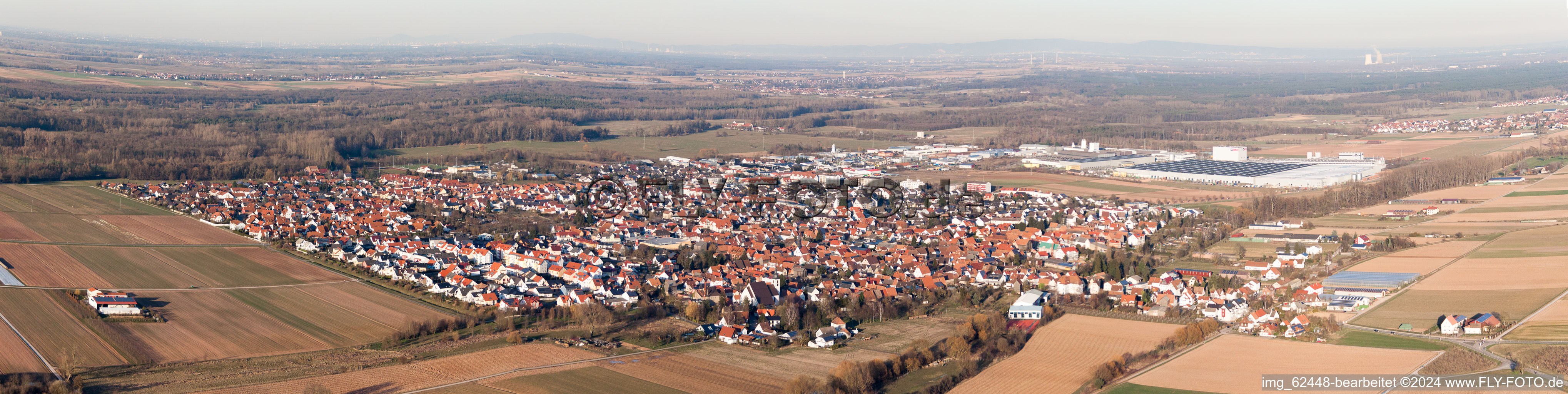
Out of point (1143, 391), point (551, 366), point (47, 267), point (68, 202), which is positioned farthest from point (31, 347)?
point (68, 202)

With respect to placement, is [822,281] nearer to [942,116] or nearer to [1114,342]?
[1114,342]

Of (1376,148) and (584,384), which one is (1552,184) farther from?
(584,384)

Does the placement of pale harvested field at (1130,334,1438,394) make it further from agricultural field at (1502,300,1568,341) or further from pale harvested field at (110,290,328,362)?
pale harvested field at (110,290,328,362)

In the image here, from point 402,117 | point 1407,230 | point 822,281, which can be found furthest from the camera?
point 402,117

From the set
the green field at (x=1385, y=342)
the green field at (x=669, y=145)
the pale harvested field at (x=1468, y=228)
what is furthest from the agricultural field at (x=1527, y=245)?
the green field at (x=669, y=145)

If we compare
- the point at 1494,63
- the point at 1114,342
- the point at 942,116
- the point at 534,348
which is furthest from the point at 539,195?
the point at 1494,63

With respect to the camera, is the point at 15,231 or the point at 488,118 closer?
the point at 15,231

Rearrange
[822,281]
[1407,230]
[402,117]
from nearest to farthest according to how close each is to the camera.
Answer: [822,281], [1407,230], [402,117]

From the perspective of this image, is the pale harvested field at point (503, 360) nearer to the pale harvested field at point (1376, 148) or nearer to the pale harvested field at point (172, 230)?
the pale harvested field at point (172, 230)
